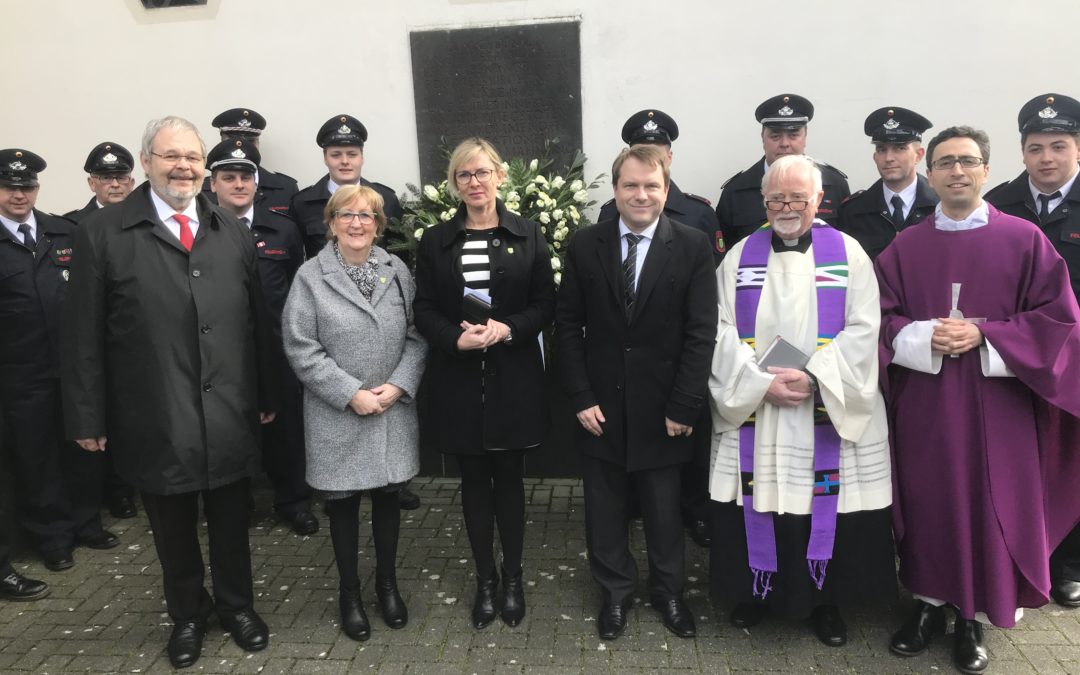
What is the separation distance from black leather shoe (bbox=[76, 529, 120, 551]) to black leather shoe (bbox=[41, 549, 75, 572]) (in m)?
0.23

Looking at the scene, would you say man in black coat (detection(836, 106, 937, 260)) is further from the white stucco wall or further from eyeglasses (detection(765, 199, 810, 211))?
eyeglasses (detection(765, 199, 810, 211))

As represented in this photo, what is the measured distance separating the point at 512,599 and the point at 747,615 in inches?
43.3

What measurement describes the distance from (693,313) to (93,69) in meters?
5.66

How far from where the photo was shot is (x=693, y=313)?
10.4 feet

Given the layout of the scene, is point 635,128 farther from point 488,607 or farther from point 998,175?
point 488,607

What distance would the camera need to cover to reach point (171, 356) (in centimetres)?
305

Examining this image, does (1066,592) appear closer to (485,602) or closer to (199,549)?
(485,602)

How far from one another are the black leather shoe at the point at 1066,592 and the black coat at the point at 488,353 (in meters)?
2.65

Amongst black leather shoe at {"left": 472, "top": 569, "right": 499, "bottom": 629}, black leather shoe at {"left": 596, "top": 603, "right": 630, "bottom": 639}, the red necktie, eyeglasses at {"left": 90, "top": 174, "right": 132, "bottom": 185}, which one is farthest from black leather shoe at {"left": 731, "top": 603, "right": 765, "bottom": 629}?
eyeglasses at {"left": 90, "top": 174, "right": 132, "bottom": 185}

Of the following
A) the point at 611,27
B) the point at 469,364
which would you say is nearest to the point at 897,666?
the point at 469,364

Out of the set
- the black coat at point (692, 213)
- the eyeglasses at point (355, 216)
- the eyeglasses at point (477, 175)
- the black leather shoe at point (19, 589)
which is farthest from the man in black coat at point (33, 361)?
the black coat at point (692, 213)

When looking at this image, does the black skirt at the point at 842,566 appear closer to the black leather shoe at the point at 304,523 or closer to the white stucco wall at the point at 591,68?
the black leather shoe at the point at 304,523

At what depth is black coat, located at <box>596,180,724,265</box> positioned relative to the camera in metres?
4.48

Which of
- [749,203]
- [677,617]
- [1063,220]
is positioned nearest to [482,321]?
[677,617]
